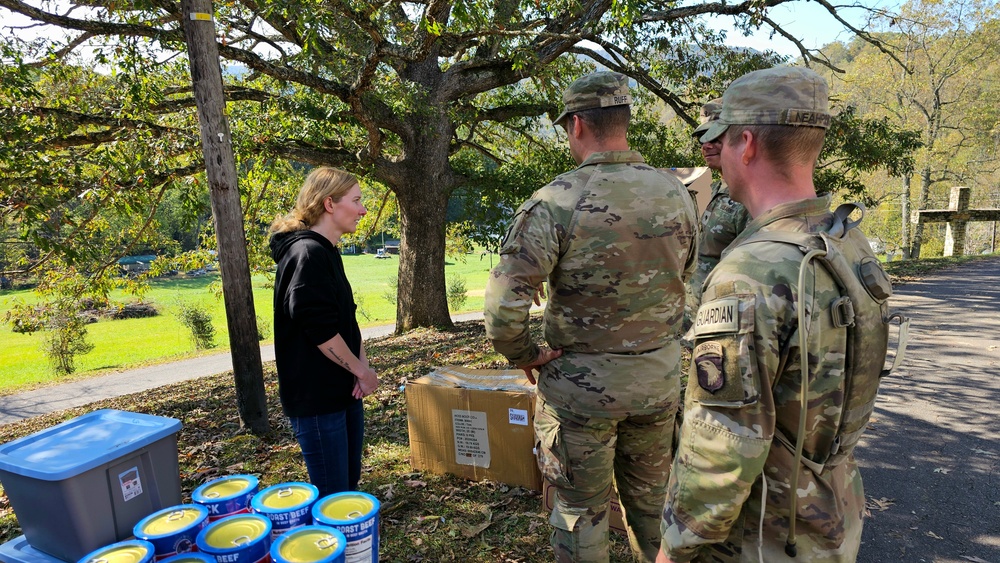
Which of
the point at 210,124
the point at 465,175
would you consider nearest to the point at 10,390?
the point at 465,175

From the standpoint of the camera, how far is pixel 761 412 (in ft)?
4.43

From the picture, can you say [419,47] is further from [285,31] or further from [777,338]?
[777,338]

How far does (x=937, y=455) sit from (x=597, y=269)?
3962 millimetres

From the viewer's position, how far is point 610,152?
2.46m

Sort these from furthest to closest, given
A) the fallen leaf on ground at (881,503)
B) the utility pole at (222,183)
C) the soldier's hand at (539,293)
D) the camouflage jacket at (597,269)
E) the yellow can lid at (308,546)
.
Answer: the utility pole at (222,183), the fallen leaf on ground at (881,503), the soldier's hand at (539,293), the camouflage jacket at (597,269), the yellow can lid at (308,546)

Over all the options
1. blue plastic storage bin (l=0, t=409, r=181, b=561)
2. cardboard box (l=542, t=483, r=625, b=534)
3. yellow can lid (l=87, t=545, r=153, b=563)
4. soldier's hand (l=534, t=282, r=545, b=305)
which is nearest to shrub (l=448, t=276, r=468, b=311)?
cardboard box (l=542, t=483, r=625, b=534)

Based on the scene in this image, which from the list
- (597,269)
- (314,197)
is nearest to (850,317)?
(597,269)

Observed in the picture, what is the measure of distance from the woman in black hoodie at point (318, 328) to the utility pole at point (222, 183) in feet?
7.90

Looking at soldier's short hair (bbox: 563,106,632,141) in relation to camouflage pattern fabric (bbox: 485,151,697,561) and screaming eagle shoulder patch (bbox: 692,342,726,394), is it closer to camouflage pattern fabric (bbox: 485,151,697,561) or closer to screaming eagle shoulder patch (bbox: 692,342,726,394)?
camouflage pattern fabric (bbox: 485,151,697,561)

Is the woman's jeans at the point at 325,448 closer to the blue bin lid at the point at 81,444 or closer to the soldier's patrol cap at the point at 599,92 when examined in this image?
the blue bin lid at the point at 81,444

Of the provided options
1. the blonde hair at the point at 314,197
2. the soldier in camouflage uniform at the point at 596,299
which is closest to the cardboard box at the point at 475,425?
the soldier in camouflage uniform at the point at 596,299

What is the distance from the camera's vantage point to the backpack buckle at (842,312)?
1.36m

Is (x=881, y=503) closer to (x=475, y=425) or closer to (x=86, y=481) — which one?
(x=475, y=425)

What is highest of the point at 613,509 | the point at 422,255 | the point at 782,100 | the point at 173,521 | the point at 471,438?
the point at 782,100
